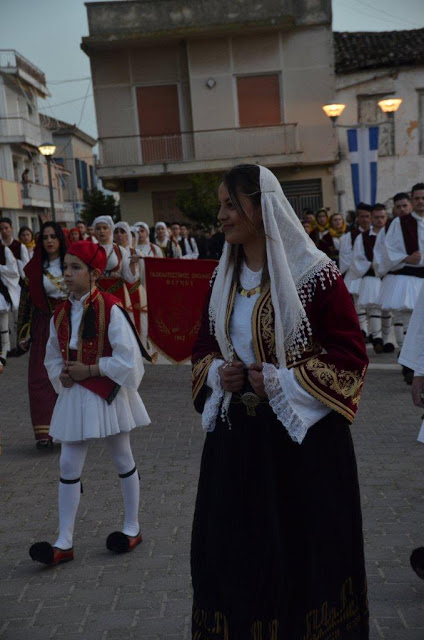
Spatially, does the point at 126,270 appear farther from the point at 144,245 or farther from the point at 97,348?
the point at 97,348

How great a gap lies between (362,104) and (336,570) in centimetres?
2690

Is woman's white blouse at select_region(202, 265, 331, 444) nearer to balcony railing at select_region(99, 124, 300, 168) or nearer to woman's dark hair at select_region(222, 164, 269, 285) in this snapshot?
woman's dark hair at select_region(222, 164, 269, 285)

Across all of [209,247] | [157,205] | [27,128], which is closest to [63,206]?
[27,128]

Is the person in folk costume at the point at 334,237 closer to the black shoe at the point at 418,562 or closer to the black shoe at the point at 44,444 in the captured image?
the black shoe at the point at 44,444

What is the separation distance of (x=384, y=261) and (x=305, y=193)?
1910 centimetres

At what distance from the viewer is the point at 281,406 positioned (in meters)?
2.96

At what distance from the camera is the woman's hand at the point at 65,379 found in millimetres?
4590

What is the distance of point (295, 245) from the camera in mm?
3051

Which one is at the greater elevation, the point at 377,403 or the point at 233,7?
the point at 233,7

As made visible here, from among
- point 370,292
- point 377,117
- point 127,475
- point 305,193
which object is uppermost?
point 377,117

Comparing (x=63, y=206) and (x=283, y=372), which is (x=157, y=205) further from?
(x=63, y=206)

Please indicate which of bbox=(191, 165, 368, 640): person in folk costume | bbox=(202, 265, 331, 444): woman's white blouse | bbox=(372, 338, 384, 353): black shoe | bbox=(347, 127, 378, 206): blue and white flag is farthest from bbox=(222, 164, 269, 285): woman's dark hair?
bbox=(347, 127, 378, 206): blue and white flag

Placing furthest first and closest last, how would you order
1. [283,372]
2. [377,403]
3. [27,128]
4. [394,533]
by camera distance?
[27,128]
[377,403]
[394,533]
[283,372]

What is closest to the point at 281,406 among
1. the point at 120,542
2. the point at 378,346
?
the point at 120,542
